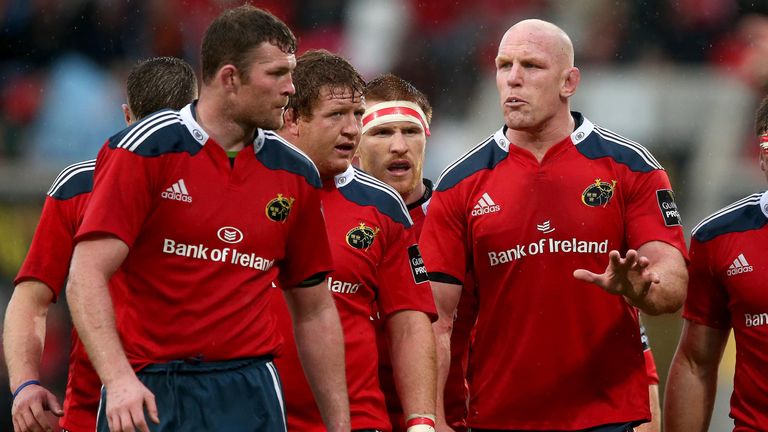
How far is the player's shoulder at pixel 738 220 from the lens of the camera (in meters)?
5.96

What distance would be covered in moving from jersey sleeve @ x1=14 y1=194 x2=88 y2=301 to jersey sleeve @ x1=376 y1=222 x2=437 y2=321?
125cm

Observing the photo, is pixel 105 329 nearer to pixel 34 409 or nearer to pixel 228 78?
pixel 34 409

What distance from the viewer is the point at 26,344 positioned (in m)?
5.23

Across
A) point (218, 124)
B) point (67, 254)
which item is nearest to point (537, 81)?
point (218, 124)

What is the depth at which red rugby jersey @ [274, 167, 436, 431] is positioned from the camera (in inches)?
219

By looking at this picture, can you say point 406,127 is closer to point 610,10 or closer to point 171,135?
point 171,135

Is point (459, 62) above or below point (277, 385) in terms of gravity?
above

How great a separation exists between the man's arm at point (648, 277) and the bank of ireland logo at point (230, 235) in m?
1.20

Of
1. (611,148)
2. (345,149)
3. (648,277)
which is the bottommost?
(648,277)

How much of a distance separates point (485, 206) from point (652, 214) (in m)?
0.70

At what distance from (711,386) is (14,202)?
5778mm

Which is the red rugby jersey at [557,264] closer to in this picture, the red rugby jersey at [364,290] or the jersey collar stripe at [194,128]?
the red rugby jersey at [364,290]

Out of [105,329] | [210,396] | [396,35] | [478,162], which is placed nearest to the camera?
[105,329]

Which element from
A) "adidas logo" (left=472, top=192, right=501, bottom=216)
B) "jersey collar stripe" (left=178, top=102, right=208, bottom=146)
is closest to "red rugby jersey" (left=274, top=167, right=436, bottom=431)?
"adidas logo" (left=472, top=192, right=501, bottom=216)
